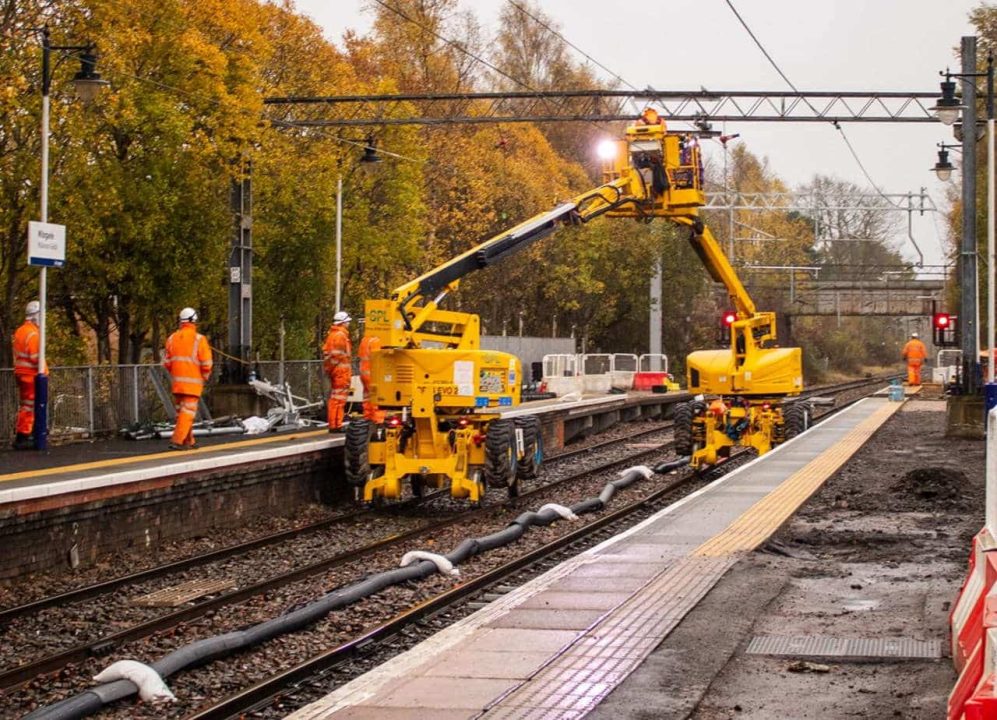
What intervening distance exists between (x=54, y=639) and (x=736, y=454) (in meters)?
20.7

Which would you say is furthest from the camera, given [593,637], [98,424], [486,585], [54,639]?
[98,424]

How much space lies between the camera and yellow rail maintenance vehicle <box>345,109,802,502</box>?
1994 centimetres

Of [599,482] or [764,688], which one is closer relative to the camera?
[764,688]

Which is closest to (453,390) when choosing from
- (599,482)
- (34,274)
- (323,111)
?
(599,482)

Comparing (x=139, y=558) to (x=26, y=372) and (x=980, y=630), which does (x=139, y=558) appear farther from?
(x=980, y=630)

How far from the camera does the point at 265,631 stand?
11164mm

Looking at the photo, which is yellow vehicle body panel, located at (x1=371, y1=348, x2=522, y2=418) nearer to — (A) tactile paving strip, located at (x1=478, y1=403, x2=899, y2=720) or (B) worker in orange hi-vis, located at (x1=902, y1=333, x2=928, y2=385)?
(A) tactile paving strip, located at (x1=478, y1=403, x2=899, y2=720)

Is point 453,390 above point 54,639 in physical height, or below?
above

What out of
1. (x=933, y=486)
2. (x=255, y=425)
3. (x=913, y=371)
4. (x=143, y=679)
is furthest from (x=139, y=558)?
(x=913, y=371)

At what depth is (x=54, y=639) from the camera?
11797 mm

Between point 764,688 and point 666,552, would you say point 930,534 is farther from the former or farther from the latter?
point 764,688

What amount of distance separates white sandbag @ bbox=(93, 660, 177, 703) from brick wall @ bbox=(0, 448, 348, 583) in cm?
Answer: 505

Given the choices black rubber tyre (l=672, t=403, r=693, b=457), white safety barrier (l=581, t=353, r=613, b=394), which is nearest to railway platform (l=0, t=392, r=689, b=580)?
black rubber tyre (l=672, t=403, r=693, b=457)

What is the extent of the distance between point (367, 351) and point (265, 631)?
35.2ft
